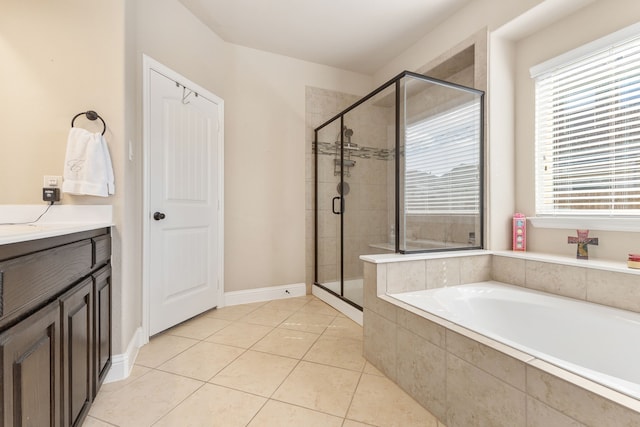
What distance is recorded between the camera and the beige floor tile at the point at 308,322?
7.72ft

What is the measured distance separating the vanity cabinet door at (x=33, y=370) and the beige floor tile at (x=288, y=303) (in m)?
1.92

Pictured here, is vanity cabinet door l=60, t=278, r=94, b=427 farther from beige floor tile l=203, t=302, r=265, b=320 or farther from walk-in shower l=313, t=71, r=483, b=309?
walk-in shower l=313, t=71, r=483, b=309

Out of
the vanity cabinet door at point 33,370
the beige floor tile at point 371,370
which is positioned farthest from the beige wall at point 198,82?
the beige floor tile at point 371,370

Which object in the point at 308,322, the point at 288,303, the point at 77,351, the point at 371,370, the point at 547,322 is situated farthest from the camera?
the point at 288,303

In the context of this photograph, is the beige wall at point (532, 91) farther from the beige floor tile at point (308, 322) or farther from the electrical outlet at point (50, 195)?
the electrical outlet at point (50, 195)

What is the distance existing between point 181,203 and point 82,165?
0.87 m

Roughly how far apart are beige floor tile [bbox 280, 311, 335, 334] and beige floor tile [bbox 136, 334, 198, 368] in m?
0.74

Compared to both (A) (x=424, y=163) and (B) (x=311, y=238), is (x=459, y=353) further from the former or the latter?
(B) (x=311, y=238)

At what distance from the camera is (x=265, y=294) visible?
3.04m

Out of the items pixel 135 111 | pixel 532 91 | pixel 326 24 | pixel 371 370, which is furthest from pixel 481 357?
pixel 326 24

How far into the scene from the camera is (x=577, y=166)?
192cm

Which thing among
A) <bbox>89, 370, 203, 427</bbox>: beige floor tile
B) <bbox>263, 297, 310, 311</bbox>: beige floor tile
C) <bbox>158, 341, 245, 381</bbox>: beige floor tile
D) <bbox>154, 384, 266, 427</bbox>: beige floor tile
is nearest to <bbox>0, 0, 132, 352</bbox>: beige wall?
<bbox>89, 370, 203, 427</bbox>: beige floor tile

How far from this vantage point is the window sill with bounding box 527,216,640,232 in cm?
167

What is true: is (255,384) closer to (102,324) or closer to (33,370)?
(102,324)
